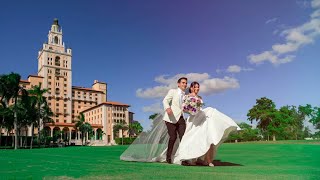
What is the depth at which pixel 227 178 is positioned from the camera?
5234 millimetres

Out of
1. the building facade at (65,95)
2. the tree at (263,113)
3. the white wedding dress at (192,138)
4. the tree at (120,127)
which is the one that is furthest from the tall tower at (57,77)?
the white wedding dress at (192,138)

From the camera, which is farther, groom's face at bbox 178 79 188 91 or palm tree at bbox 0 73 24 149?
palm tree at bbox 0 73 24 149

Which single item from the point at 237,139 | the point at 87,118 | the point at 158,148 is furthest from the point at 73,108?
the point at 158,148

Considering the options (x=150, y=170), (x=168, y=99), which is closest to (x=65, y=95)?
(x=168, y=99)

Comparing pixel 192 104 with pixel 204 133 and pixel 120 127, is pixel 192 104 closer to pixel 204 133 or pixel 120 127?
pixel 204 133

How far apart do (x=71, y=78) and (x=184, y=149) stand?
134 meters

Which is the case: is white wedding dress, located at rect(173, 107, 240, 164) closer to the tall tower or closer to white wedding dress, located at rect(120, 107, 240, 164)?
white wedding dress, located at rect(120, 107, 240, 164)

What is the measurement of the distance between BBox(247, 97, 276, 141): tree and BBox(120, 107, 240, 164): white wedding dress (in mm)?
79473

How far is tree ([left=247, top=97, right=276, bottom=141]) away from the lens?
85.0 metres

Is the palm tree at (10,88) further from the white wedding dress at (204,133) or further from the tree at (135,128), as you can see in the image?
the tree at (135,128)

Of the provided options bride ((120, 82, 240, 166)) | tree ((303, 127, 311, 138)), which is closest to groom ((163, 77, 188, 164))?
bride ((120, 82, 240, 166))

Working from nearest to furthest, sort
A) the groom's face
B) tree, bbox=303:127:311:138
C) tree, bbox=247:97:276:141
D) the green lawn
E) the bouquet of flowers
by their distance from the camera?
the green lawn → the bouquet of flowers → the groom's face → tree, bbox=247:97:276:141 → tree, bbox=303:127:311:138

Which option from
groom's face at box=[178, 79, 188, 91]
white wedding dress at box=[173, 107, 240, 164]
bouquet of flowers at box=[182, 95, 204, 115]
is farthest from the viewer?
groom's face at box=[178, 79, 188, 91]

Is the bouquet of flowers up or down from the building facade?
down
